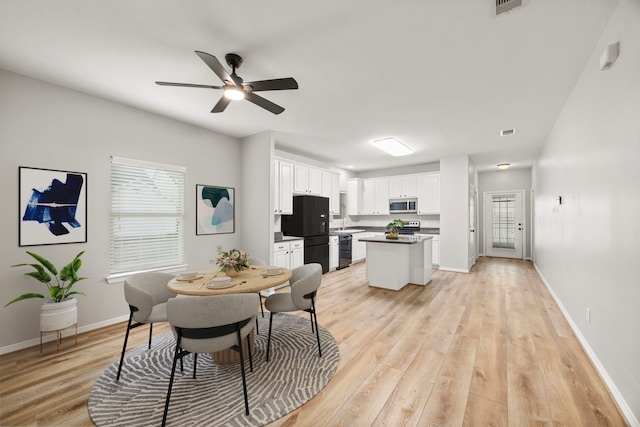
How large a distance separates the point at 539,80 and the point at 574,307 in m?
2.61

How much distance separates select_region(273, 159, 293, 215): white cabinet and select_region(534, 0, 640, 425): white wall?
423cm

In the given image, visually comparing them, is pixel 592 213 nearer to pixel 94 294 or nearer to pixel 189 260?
pixel 189 260

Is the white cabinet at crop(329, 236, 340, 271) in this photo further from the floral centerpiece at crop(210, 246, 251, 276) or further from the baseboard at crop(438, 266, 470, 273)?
the floral centerpiece at crop(210, 246, 251, 276)

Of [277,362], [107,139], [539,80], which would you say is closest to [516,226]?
[539,80]

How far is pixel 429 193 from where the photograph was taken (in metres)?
6.81

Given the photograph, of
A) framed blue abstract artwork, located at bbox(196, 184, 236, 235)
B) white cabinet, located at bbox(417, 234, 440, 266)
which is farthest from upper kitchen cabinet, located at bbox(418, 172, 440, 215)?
framed blue abstract artwork, located at bbox(196, 184, 236, 235)

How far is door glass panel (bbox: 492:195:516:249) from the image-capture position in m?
8.12

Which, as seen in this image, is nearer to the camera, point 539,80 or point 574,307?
point 539,80

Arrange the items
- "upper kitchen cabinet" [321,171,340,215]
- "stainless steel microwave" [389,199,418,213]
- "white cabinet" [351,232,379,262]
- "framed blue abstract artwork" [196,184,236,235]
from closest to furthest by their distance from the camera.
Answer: "framed blue abstract artwork" [196,184,236,235] → "upper kitchen cabinet" [321,171,340,215] → "white cabinet" [351,232,379,262] → "stainless steel microwave" [389,199,418,213]

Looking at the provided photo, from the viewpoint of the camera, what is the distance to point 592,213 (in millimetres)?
2348

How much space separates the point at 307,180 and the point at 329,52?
11.6ft

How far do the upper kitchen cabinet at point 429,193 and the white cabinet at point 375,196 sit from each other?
0.96 meters

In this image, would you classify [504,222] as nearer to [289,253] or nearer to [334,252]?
[334,252]

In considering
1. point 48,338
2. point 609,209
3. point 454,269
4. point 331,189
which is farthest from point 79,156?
point 454,269
